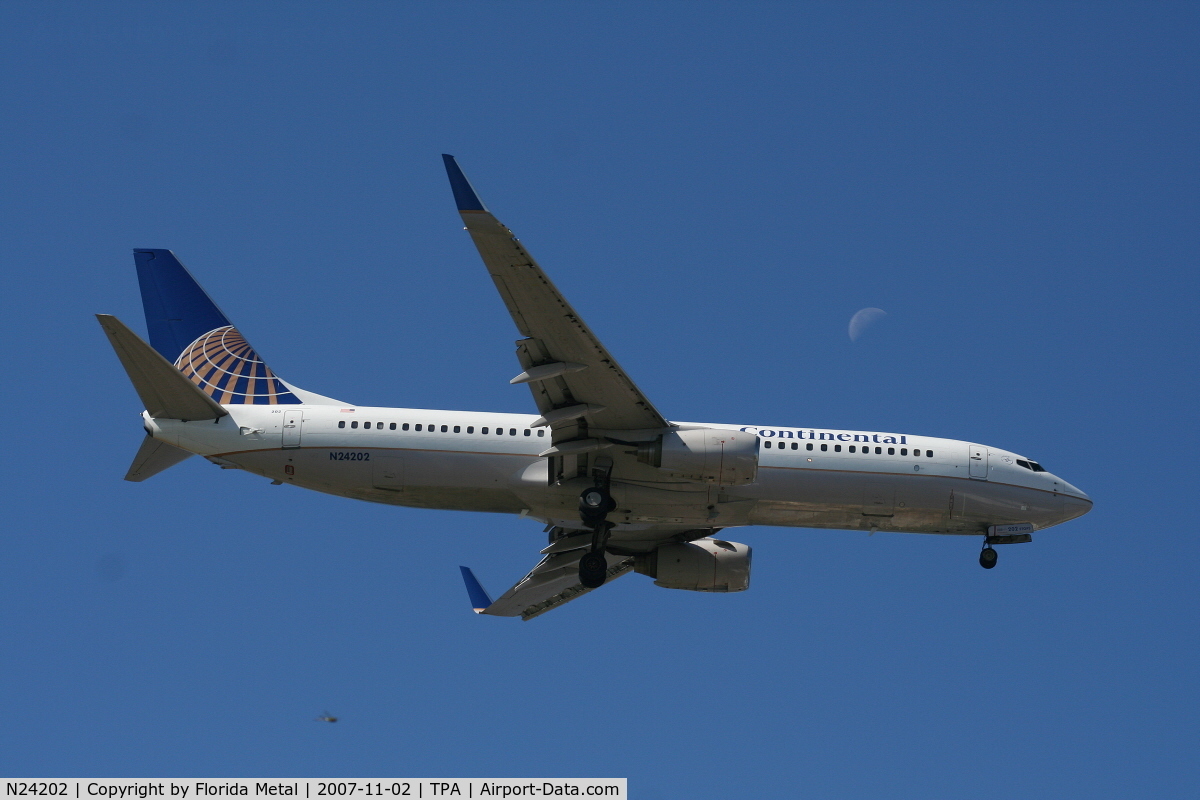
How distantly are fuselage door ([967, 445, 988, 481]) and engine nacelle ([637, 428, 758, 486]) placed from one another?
5.87 meters

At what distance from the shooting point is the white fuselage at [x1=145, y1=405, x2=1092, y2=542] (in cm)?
2770

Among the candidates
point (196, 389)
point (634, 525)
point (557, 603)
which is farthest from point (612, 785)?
point (196, 389)

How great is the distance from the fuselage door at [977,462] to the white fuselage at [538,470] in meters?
0.03

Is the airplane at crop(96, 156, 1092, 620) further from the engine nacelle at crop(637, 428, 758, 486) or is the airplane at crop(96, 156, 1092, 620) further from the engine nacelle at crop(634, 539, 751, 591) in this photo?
the engine nacelle at crop(634, 539, 751, 591)

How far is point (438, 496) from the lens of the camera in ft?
92.2

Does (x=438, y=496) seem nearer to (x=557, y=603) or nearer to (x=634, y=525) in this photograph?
(x=634, y=525)

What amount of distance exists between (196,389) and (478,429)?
20.0ft

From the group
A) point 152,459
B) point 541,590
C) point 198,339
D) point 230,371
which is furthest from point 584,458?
point 198,339

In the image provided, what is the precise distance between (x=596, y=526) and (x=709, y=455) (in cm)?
344

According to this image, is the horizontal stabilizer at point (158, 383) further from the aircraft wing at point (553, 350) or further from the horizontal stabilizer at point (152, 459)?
the aircraft wing at point (553, 350)

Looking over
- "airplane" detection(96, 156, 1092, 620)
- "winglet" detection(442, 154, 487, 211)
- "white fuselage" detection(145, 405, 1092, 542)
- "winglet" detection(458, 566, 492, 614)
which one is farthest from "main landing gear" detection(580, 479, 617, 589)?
"winglet" detection(442, 154, 487, 211)

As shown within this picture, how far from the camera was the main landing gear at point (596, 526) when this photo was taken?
27.5 metres

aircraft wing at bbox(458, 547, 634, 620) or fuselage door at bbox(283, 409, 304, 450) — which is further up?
fuselage door at bbox(283, 409, 304, 450)

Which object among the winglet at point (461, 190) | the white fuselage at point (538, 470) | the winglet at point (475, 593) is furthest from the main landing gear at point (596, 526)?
the winglet at point (461, 190)
